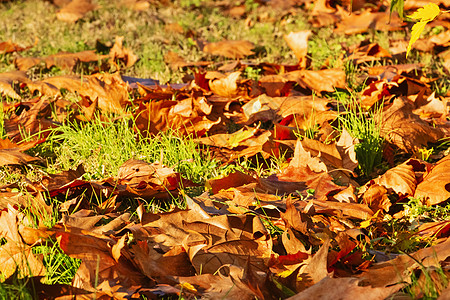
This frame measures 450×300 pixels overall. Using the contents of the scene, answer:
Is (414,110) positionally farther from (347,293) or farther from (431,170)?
(347,293)

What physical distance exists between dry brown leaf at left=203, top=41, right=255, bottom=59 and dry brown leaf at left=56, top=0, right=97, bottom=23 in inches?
60.9

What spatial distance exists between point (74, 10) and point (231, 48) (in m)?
1.85

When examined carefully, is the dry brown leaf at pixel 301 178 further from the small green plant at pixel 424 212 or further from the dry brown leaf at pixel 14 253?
the dry brown leaf at pixel 14 253

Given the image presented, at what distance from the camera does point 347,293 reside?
1.28m

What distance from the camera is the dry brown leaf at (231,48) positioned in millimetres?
3891

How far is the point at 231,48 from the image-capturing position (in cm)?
394

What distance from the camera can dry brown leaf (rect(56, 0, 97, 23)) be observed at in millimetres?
4770

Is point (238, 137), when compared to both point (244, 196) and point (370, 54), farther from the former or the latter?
point (370, 54)

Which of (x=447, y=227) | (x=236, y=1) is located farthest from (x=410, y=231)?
(x=236, y=1)

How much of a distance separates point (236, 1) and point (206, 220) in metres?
4.12

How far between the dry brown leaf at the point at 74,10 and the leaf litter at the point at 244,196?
1.57 metres

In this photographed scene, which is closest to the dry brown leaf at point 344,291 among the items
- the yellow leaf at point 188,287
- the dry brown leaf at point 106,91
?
the yellow leaf at point 188,287

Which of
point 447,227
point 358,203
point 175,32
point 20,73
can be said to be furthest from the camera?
point 175,32

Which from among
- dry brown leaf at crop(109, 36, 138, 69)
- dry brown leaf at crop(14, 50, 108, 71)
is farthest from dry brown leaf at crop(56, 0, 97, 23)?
dry brown leaf at crop(109, 36, 138, 69)
